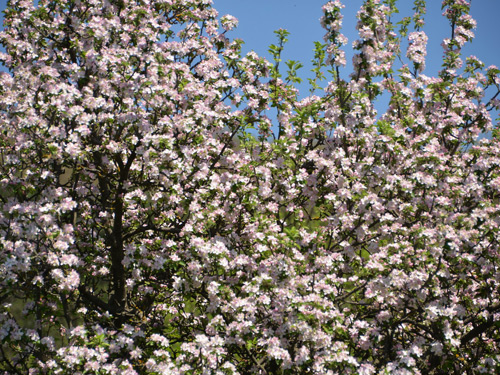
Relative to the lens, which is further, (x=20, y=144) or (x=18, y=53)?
(x=18, y=53)

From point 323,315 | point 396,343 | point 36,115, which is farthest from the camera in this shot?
point 396,343

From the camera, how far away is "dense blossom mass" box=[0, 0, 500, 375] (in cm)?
909

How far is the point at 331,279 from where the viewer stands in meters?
9.76

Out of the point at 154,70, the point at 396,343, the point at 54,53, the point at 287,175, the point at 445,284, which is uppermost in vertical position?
the point at 54,53

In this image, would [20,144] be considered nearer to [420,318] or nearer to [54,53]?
[54,53]

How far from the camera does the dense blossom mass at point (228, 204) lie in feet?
29.8

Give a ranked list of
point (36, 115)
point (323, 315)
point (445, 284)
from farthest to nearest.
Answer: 1. point (445, 284)
2. point (36, 115)
3. point (323, 315)

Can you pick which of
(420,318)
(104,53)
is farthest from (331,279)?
(104,53)

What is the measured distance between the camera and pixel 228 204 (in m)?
10.6

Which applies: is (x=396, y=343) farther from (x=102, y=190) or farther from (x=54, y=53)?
(x=54, y=53)

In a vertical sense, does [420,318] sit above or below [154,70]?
below

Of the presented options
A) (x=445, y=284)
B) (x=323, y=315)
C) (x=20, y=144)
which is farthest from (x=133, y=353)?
(x=445, y=284)

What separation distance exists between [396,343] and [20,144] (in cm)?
867

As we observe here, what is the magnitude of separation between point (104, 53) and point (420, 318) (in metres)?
8.19
